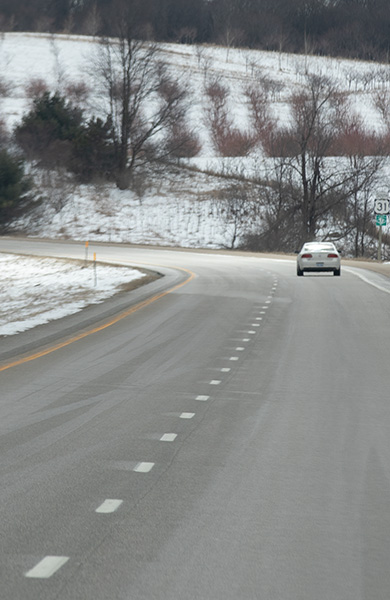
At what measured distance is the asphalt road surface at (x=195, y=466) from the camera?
4.68 m

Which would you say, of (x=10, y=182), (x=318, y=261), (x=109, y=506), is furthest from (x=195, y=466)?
(x=10, y=182)

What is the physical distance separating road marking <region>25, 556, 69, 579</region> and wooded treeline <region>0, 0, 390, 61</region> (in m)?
149

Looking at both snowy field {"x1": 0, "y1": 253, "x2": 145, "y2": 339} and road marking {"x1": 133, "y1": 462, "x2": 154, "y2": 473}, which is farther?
snowy field {"x1": 0, "y1": 253, "x2": 145, "y2": 339}

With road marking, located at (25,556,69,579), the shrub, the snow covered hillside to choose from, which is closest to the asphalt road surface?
road marking, located at (25,556,69,579)

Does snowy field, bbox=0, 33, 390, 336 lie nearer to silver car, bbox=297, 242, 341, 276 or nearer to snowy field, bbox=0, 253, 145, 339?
snowy field, bbox=0, 253, 145, 339

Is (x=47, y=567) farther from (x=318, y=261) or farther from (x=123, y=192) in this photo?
(x=123, y=192)

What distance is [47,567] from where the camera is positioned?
4727mm

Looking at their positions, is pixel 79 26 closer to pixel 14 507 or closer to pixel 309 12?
pixel 309 12

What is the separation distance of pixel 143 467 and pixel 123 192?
70341mm

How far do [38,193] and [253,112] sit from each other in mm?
43824

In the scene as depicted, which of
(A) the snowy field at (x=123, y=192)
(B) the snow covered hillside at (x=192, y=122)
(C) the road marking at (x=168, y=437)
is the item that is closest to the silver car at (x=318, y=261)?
(A) the snowy field at (x=123, y=192)

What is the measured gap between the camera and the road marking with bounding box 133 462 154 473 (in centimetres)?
682

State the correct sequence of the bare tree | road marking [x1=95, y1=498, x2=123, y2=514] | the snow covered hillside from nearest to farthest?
road marking [x1=95, y1=498, x2=123, y2=514] → the snow covered hillside → the bare tree

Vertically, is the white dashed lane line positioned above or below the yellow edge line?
above
